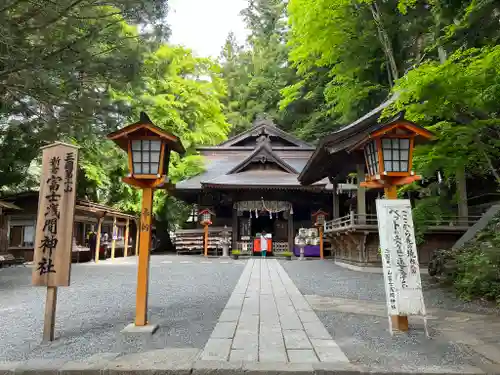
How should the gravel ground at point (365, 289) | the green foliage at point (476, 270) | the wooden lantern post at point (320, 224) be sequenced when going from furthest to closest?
the wooden lantern post at point (320, 224) → the green foliage at point (476, 270) → the gravel ground at point (365, 289)

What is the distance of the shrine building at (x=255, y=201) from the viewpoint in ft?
63.2

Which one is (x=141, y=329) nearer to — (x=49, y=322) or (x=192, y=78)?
(x=49, y=322)

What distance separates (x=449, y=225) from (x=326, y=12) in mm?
8856

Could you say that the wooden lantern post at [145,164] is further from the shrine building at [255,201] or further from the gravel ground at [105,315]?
the shrine building at [255,201]

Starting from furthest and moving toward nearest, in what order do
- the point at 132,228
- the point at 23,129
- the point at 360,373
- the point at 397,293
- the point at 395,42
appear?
the point at 132,228, the point at 395,42, the point at 23,129, the point at 397,293, the point at 360,373

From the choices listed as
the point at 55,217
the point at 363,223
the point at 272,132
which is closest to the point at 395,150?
the point at 55,217

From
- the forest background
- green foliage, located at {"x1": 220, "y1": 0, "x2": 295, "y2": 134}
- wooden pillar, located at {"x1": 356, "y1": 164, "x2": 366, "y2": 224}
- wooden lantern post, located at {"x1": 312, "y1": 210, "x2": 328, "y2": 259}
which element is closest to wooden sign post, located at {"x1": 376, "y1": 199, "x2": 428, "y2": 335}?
the forest background

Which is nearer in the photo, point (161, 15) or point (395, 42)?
point (161, 15)

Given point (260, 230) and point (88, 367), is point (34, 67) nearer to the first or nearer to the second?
point (88, 367)

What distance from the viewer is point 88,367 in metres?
3.44

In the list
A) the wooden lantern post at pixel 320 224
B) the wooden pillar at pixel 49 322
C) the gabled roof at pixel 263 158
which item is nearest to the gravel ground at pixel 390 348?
the wooden pillar at pixel 49 322

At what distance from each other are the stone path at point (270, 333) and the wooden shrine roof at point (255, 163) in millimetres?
12123

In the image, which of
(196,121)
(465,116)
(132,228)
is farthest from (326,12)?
(132,228)

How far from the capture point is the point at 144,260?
196 inches
